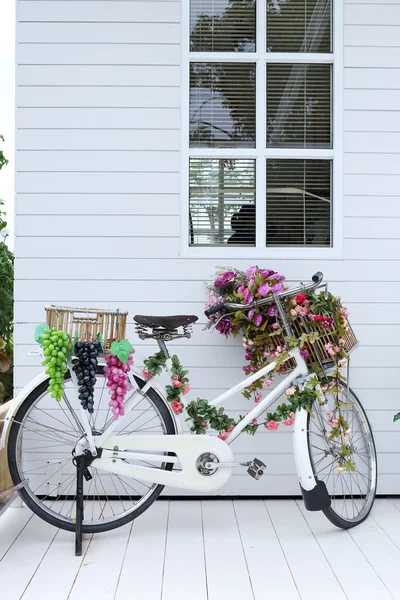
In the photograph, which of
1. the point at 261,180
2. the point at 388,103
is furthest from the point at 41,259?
the point at 388,103

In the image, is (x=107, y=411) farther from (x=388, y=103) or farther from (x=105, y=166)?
(x=388, y=103)

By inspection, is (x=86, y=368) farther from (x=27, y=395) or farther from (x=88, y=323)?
(x=27, y=395)

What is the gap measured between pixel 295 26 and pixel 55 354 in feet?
6.67

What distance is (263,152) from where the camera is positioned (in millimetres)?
3539

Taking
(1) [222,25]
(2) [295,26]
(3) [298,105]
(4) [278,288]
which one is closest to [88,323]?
(4) [278,288]

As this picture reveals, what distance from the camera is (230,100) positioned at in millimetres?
3562

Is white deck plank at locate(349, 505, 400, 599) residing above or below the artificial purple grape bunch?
below

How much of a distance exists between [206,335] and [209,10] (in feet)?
5.25

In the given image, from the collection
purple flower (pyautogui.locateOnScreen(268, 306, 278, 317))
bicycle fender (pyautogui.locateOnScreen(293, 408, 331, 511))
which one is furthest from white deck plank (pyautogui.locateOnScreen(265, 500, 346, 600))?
purple flower (pyautogui.locateOnScreen(268, 306, 278, 317))

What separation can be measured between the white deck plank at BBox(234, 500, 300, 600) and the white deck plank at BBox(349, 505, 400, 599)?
0.34 meters

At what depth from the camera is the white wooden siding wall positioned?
3504 millimetres

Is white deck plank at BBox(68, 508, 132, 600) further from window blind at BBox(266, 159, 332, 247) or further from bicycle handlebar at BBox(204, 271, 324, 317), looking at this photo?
window blind at BBox(266, 159, 332, 247)

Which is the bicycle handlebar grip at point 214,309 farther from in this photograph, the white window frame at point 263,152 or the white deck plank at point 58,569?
the white deck plank at point 58,569

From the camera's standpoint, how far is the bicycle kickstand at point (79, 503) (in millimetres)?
2832
